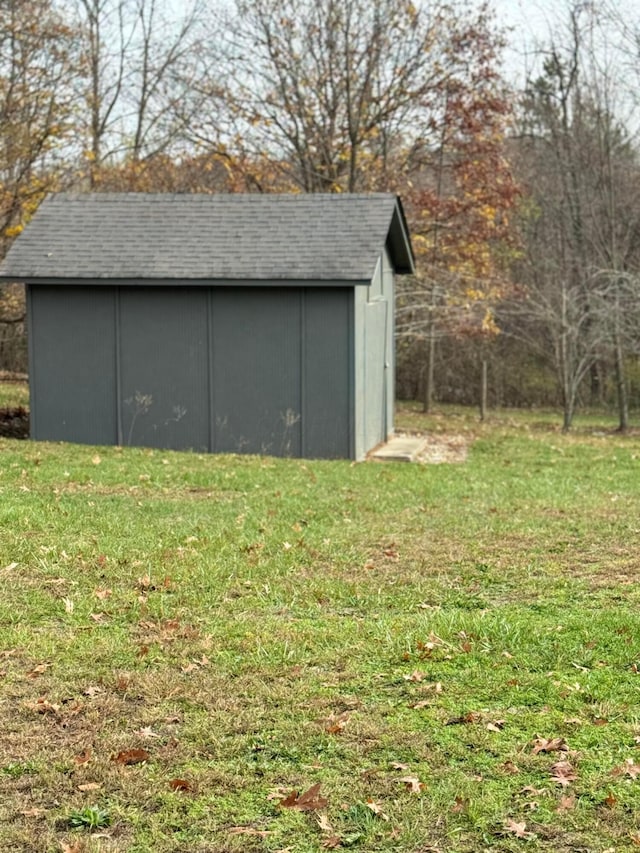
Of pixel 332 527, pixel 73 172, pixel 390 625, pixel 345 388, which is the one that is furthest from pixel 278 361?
pixel 73 172

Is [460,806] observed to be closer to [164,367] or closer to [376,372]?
[164,367]

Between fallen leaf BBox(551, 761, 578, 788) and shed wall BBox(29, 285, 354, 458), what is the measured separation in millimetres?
11075

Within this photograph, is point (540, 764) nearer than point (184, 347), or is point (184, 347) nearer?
point (540, 764)

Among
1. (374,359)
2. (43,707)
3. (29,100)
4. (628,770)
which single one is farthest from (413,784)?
(29,100)

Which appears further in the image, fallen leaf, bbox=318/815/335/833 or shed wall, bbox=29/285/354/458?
shed wall, bbox=29/285/354/458

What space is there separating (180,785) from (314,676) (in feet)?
4.19

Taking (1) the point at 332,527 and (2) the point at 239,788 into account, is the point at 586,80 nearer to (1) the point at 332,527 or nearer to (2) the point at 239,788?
(1) the point at 332,527

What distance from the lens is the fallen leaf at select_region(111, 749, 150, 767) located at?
3.96m

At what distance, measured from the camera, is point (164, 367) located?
15.4m

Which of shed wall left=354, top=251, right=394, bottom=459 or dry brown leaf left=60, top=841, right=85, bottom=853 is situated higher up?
shed wall left=354, top=251, right=394, bottom=459

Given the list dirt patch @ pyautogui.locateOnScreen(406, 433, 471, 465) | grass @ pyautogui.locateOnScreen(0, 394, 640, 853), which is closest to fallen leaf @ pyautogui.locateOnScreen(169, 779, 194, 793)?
grass @ pyautogui.locateOnScreen(0, 394, 640, 853)

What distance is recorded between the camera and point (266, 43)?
2466cm

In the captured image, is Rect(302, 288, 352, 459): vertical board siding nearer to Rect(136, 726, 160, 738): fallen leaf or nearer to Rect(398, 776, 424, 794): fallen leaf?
Rect(136, 726, 160, 738): fallen leaf

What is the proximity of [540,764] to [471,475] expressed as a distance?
8.67 m
